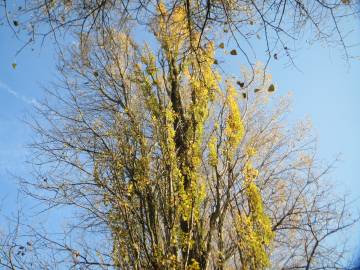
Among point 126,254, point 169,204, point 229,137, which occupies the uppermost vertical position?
point 229,137

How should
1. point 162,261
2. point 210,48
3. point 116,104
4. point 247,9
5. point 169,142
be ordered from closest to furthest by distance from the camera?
point 247,9, point 210,48, point 162,261, point 169,142, point 116,104

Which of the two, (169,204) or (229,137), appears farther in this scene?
(229,137)

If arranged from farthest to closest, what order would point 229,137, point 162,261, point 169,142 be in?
1. point 229,137
2. point 169,142
3. point 162,261

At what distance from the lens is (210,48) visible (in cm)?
443

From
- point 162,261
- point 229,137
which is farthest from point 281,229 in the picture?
point 162,261

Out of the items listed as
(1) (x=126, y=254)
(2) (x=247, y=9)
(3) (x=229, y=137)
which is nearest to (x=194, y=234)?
(1) (x=126, y=254)

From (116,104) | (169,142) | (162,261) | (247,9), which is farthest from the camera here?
(116,104)

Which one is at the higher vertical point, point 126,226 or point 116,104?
point 116,104

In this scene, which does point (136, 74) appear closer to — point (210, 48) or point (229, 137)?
point (229, 137)

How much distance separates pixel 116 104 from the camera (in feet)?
28.9

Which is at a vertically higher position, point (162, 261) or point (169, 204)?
point (169, 204)

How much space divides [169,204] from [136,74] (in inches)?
134

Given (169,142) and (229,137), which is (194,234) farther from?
(229,137)

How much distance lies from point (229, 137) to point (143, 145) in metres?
2.28
